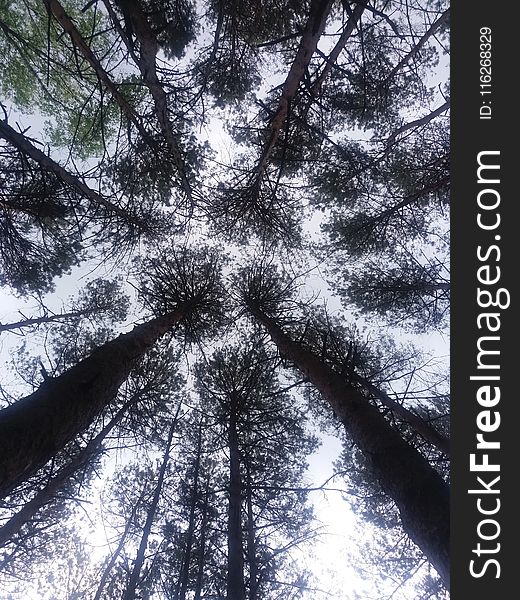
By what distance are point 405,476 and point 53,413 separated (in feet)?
8.42

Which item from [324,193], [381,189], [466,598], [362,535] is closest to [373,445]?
[466,598]

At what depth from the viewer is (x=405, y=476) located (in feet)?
7.90

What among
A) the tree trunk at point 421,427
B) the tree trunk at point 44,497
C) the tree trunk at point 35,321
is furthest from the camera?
the tree trunk at point 35,321

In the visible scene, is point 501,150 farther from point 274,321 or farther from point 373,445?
point 274,321

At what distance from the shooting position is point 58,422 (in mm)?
2420

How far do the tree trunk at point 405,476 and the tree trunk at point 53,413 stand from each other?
97.1 inches

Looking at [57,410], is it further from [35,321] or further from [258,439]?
[35,321]

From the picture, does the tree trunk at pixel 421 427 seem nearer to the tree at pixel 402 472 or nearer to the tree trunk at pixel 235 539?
the tree at pixel 402 472

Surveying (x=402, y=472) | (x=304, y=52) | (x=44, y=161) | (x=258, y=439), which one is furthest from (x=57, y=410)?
(x=258, y=439)

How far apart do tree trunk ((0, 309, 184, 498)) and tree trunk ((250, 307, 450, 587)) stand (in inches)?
97.1

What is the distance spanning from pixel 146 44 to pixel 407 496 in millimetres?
4837

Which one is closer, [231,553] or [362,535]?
[231,553]

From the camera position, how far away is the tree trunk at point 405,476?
1.98 meters

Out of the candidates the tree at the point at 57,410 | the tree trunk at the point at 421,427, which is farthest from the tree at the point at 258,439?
the tree at the point at 57,410
